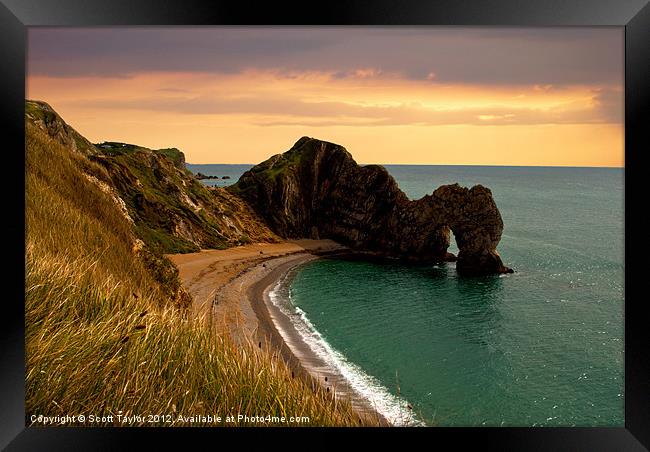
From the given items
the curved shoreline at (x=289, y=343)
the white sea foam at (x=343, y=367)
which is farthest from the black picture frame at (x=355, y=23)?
the curved shoreline at (x=289, y=343)

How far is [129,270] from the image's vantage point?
824 cm

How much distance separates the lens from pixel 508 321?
128 feet

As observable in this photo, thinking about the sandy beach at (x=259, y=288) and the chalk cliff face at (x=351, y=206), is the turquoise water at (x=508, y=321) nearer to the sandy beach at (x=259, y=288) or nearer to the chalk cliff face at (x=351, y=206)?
the sandy beach at (x=259, y=288)

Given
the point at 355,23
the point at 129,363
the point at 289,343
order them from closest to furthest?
1. the point at 129,363
2. the point at 355,23
3. the point at 289,343

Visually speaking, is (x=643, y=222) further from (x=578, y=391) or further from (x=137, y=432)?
(x=578, y=391)

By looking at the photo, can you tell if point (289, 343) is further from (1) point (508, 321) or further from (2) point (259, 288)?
(1) point (508, 321)

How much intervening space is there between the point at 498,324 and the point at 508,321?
1.05 m

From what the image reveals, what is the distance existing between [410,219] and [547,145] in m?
17.5

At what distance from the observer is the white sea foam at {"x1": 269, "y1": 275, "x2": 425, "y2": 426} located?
727 inches

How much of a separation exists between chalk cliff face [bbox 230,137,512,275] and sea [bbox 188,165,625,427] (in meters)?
3.84

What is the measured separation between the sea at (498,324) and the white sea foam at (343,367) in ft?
0.43

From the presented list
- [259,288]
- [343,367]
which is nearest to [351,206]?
[259,288]

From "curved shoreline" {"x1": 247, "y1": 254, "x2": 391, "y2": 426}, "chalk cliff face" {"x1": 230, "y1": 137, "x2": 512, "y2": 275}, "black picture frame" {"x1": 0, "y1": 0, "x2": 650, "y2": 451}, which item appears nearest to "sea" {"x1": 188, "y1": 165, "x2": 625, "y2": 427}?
"curved shoreline" {"x1": 247, "y1": 254, "x2": 391, "y2": 426}

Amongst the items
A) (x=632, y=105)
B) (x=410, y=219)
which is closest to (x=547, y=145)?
(x=410, y=219)
